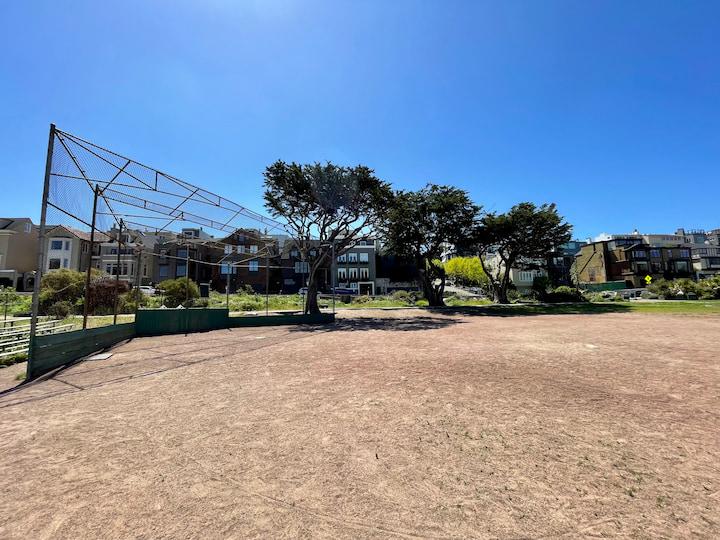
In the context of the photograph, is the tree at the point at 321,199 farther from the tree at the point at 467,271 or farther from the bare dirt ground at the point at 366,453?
the tree at the point at 467,271

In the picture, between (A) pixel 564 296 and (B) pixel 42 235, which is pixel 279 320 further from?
(A) pixel 564 296

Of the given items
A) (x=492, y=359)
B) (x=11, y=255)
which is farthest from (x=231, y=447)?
(x=11, y=255)

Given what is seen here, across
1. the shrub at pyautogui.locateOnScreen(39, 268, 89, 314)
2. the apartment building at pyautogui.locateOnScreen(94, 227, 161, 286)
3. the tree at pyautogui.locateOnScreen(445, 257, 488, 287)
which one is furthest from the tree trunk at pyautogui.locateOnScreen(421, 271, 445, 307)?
the tree at pyautogui.locateOnScreen(445, 257, 488, 287)

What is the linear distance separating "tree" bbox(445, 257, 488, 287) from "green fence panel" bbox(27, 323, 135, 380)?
2525 inches

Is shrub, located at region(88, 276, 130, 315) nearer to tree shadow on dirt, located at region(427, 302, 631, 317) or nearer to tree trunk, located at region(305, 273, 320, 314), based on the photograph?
tree trunk, located at region(305, 273, 320, 314)

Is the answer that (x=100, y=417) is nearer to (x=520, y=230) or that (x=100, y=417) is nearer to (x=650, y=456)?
(x=650, y=456)

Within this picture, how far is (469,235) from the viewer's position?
34938 millimetres

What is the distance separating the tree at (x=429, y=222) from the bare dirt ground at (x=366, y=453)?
2530 centimetres

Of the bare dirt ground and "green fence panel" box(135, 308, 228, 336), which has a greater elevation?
"green fence panel" box(135, 308, 228, 336)

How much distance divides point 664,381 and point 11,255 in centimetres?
6860

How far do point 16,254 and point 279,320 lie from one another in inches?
2050

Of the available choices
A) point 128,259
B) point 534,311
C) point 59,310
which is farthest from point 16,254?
point 534,311

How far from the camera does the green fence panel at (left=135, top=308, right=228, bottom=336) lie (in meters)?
15.3

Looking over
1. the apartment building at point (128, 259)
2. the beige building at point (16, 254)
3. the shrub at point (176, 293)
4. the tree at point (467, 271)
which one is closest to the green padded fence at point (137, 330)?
the apartment building at point (128, 259)
